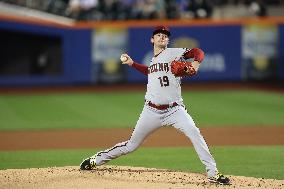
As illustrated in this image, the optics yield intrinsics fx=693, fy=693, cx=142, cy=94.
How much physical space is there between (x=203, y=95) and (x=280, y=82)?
3.89 meters

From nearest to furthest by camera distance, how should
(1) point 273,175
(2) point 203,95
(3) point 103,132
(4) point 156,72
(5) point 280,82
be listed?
(4) point 156,72 → (1) point 273,175 → (3) point 103,132 → (2) point 203,95 → (5) point 280,82

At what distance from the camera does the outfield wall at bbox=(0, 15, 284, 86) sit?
845 inches

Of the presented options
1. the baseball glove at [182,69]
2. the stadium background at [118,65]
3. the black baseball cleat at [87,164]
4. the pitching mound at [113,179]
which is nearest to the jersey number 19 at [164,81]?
the baseball glove at [182,69]

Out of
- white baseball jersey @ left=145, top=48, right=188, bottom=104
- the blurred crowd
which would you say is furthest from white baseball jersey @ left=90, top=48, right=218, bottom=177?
the blurred crowd

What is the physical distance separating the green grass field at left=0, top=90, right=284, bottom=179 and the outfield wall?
82.3 inches

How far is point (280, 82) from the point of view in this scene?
21641mm

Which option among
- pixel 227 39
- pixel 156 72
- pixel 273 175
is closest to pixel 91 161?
pixel 156 72

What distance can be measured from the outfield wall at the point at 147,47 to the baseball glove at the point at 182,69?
13577mm

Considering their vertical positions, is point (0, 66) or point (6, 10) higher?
point (6, 10)

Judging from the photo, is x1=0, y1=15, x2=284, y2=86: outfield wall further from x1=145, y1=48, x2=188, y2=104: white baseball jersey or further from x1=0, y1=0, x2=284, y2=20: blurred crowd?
x1=145, y1=48, x2=188, y2=104: white baseball jersey

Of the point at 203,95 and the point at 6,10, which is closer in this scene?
the point at 203,95

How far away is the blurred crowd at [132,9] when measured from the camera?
22.0m

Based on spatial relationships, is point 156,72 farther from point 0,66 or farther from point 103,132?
point 0,66

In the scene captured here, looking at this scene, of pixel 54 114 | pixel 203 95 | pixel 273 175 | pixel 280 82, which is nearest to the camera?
pixel 273 175
